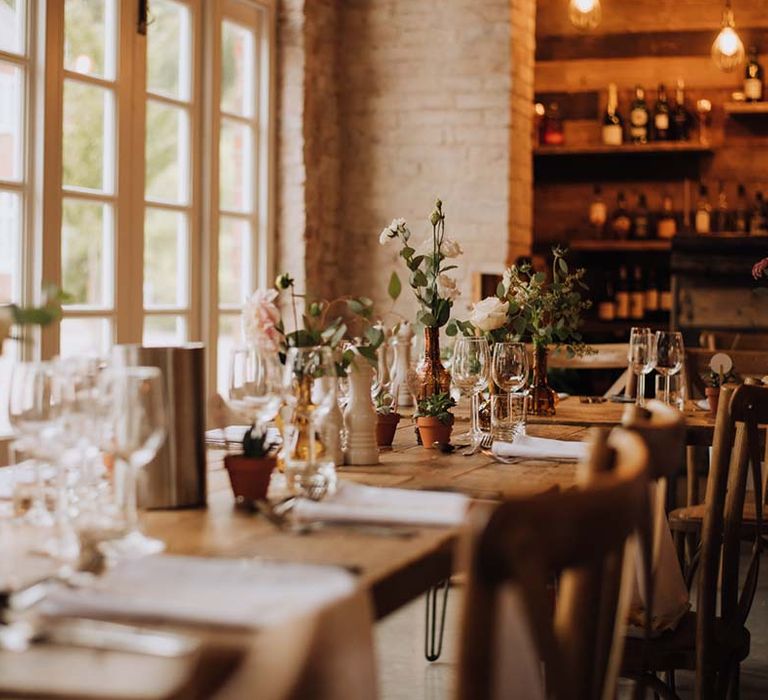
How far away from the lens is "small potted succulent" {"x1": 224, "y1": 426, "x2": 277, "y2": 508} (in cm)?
192

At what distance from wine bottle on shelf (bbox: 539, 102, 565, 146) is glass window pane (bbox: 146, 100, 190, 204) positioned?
2.96 meters

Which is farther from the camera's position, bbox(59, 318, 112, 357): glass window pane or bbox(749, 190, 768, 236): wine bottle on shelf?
bbox(749, 190, 768, 236): wine bottle on shelf

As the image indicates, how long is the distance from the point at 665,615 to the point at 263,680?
5.31 ft

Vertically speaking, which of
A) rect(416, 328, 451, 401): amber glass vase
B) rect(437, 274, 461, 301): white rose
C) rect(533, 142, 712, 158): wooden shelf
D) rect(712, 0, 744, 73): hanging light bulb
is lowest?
rect(416, 328, 451, 401): amber glass vase

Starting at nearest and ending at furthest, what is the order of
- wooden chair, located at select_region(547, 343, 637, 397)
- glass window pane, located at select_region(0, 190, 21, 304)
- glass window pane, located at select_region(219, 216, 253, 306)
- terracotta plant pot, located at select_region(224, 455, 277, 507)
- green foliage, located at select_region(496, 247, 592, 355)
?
terracotta plant pot, located at select_region(224, 455, 277, 507) < green foliage, located at select_region(496, 247, 592, 355) < glass window pane, located at select_region(0, 190, 21, 304) < wooden chair, located at select_region(547, 343, 637, 397) < glass window pane, located at select_region(219, 216, 253, 306)

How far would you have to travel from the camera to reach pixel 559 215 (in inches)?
324

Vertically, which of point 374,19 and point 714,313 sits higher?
point 374,19

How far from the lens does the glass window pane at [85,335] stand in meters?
4.88

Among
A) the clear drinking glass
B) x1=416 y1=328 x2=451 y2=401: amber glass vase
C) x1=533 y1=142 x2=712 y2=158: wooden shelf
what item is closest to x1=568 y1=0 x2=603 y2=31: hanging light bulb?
x1=533 y1=142 x2=712 y2=158: wooden shelf

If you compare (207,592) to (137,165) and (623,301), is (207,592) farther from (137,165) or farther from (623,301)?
(623,301)

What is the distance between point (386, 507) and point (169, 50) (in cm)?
418

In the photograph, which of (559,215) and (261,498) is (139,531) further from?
(559,215)

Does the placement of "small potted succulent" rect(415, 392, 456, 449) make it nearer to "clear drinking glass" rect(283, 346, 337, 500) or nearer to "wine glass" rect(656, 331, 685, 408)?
"clear drinking glass" rect(283, 346, 337, 500)

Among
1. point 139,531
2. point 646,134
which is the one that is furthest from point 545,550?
point 646,134
